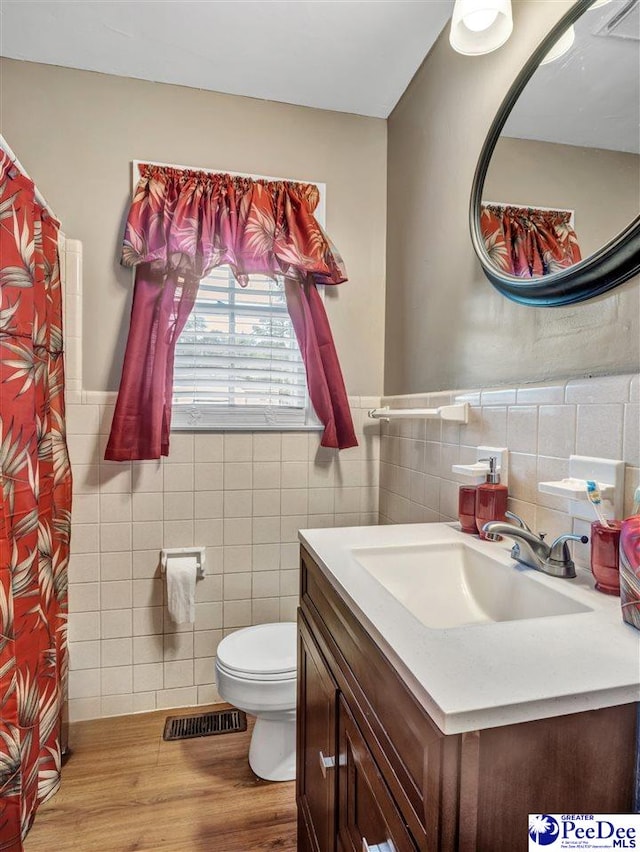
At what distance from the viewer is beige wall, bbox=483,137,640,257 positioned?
0.94 metres

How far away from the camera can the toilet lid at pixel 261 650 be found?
5.16 ft

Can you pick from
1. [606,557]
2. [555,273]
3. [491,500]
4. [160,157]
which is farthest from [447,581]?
[160,157]

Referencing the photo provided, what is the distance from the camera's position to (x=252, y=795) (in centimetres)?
157

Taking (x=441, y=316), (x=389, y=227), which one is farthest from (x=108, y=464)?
(x=389, y=227)

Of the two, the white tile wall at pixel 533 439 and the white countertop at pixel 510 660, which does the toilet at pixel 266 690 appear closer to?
the white tile wall at pixel 533 439

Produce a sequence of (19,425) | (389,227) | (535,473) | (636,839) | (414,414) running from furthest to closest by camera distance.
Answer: (389,227), (414,414), (19,425), (535,473), (636,839)

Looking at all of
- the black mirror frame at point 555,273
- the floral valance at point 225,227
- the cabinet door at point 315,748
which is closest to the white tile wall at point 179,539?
the floral valance at point 225,227

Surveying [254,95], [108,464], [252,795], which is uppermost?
[254,95]

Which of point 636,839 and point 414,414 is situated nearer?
point 636,839

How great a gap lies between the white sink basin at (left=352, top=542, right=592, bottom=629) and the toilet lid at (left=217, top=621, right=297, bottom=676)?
0.67 metres

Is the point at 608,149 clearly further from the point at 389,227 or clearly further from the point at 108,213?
the point at 108,213

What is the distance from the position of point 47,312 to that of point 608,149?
1651 millimetres

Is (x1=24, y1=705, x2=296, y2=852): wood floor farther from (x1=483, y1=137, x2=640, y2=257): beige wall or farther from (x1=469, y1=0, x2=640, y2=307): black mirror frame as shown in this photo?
(x1=483, y1=137, x2=640, y2=257): beige wall

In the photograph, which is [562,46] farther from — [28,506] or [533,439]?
[28,506]
